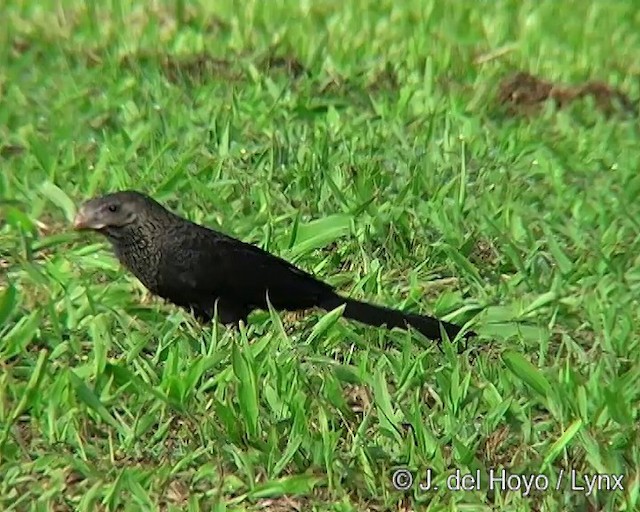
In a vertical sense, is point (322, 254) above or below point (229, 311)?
below

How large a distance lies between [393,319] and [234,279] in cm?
50

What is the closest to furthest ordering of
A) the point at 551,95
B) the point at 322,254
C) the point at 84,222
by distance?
the point at 84,222 < the point at 322,254 < the point at 551,95

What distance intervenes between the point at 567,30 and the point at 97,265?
407 cm

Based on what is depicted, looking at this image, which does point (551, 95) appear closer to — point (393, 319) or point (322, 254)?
point (322, 254)

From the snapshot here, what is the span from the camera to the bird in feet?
12.9

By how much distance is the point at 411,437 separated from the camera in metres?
3.28

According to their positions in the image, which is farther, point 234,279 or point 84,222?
point 84,222

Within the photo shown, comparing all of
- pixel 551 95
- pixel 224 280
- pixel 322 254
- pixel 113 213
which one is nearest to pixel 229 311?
pixel 224 280

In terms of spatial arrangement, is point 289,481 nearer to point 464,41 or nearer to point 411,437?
point 411,437

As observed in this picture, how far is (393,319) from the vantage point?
3871 mm

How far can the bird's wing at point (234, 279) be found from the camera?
13.0 feet

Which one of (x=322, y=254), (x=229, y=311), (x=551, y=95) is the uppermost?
(x=229, y=311)

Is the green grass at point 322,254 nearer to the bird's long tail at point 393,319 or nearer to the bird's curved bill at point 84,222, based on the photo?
the bird's long tail at point 393,319

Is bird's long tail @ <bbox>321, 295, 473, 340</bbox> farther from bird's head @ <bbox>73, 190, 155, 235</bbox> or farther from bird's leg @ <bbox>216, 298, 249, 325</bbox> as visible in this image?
bird's head @ <bbox>73, 190, 155, 235</bbox>
